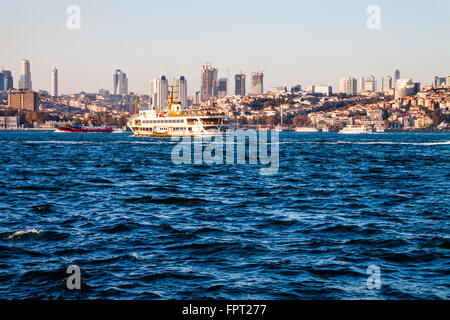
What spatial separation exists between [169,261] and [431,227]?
6.70 metres

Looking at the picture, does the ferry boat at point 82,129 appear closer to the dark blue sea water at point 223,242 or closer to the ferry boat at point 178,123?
the ferry boat at point 178,123

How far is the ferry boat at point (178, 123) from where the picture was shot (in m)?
104

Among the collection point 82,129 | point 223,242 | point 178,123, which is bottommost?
point 223,242

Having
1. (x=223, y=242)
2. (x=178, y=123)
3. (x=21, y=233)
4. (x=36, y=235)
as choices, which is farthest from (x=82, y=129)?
(x=223, y=242)

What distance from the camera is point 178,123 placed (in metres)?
108

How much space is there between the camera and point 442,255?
9.90 m

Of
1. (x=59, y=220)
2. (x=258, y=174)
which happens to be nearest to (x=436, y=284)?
(x=59, y=220)

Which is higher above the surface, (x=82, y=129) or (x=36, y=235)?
(x=82, y=129)

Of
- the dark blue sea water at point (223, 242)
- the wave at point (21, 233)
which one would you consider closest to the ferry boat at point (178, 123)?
the dark blue sea water at point (223, 242)

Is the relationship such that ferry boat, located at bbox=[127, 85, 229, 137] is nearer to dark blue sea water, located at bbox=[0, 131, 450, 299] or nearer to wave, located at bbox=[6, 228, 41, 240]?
dark blue sea water, located at bbox=[0, 131, 450, 299]

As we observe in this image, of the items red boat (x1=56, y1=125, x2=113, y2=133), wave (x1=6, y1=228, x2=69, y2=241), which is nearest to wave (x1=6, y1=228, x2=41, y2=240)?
wave (x1=6, y1=228, x2=69, y2=241)
